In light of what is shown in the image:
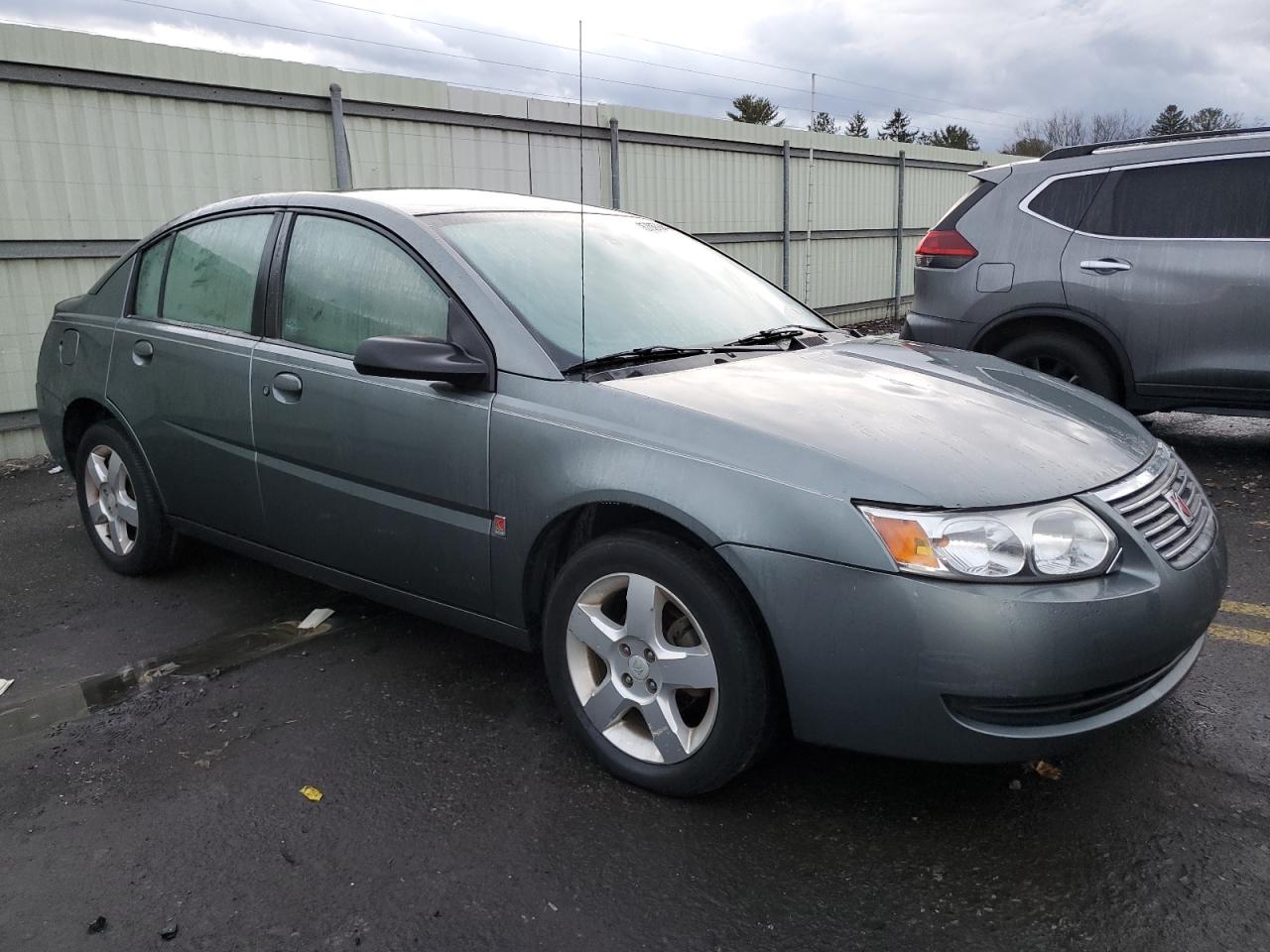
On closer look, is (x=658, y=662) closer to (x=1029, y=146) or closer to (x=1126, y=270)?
(x=1126, y=270)

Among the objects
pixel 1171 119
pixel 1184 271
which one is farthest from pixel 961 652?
pixel 1171 119

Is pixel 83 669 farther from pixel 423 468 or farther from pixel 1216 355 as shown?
pixel 1216 355

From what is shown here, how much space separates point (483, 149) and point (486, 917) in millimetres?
7998

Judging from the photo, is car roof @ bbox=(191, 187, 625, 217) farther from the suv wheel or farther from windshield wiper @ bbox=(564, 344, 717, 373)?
the suv wheel

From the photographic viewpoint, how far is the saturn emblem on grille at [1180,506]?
8.78ft

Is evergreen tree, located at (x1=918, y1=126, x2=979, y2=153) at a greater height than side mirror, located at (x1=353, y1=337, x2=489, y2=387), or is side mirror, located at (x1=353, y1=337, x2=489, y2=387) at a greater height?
evergreen tree, located at (x1=918, y1=126, x2=979, y2=153)

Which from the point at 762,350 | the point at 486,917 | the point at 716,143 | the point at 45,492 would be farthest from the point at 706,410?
the point at 716,143

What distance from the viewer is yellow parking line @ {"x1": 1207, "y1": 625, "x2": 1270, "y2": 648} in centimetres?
354

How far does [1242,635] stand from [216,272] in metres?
4.04

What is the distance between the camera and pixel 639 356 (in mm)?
3092

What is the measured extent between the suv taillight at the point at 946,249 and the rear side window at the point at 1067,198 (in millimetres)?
421

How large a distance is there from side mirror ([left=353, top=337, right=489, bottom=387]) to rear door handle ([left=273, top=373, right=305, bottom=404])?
0.63m

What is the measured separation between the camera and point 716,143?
A: 11.6 m

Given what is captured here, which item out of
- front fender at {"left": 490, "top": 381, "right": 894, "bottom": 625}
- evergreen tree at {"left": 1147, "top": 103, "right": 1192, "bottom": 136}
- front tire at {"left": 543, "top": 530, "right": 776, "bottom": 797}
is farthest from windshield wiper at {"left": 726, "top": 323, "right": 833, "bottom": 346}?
evergreen tree at {"left": 1147, "top": 103, "right": 1192, "bottom": 136}
